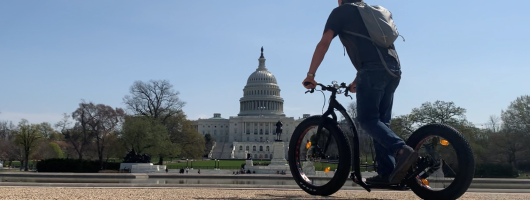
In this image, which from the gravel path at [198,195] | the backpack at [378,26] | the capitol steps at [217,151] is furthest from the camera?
the capitol steps at [217,151]

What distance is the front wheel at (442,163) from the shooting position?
4.56 m

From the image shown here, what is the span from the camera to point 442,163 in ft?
15.7

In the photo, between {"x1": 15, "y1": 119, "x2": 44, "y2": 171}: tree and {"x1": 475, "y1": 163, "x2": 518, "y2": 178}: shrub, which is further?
{"x1": 15, "y1": 119, "x2": 44, "y2": 171}: tree

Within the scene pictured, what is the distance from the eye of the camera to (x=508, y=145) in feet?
149

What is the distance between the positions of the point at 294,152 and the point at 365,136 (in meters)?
0.89

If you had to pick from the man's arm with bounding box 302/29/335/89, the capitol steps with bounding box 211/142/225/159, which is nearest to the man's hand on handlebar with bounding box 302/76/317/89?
the man's arm with bounding box 302/29/335/89

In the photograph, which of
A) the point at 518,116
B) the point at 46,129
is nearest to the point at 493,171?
the point at 518,116

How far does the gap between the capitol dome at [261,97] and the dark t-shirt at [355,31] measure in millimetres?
131051

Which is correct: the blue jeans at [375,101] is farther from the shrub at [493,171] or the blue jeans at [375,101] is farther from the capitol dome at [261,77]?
the capitol dome at [261,77]

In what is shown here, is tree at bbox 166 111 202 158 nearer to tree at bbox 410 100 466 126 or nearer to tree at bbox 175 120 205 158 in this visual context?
tree at bbox 175 120 205 158

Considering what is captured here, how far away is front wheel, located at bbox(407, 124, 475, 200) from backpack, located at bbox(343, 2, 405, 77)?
0.78m

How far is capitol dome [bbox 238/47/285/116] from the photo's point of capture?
5438 inches

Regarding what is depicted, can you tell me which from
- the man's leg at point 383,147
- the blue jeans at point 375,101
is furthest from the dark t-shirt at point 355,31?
the man's leg at point 383,147

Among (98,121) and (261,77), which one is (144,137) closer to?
(98,121)
